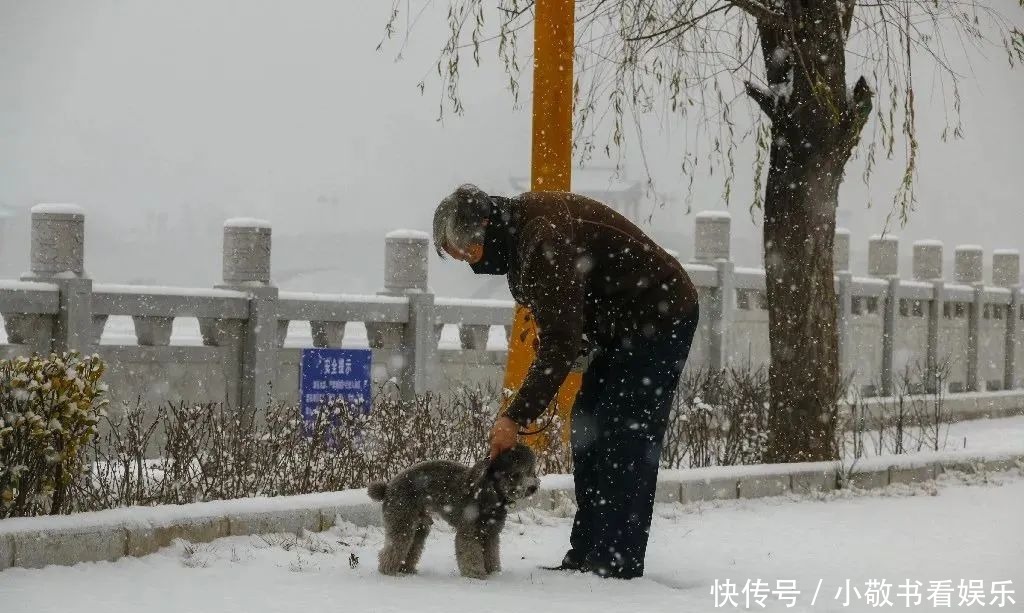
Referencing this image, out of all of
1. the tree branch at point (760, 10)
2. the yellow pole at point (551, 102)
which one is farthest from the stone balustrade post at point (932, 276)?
the yellow pole at point (551, 102)

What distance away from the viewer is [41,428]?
20.7ft

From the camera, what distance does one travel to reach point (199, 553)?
634 centimetres

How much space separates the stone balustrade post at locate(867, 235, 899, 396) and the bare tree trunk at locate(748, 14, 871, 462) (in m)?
12.4

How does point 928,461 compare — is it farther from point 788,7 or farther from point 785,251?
point 788,7

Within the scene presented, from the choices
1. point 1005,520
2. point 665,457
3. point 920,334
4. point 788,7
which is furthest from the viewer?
point 920,334

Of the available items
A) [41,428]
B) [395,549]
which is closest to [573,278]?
[395,549]

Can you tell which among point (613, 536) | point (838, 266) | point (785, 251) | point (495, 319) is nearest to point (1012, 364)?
point (838, 266)

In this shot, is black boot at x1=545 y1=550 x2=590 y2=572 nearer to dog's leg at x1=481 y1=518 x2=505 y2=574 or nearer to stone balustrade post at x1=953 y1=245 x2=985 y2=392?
dog's leg at x1=481 y1=518 x2=505 y2=574

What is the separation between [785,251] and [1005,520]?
2695 mm

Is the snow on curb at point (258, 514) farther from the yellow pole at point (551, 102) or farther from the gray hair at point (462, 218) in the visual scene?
the gray hair at point (462, 218)

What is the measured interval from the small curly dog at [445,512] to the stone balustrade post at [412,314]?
7.96 meters

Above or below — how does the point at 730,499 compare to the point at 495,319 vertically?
below

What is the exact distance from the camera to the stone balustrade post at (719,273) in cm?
1794

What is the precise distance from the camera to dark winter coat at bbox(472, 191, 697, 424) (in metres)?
5.30
